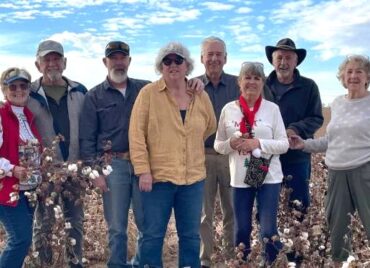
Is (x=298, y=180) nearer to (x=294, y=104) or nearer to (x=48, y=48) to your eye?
(x=294, y=104)

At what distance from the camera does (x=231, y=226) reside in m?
6.26

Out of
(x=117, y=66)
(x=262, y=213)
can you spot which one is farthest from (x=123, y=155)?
(x=262, y=213)

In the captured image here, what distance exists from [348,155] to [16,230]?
3255 mm

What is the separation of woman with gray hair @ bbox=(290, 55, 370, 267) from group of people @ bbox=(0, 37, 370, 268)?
10 mm

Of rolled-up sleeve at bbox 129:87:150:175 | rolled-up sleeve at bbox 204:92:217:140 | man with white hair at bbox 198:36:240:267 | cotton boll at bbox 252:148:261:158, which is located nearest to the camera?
rolled-up sleeve at bbox 129:87:150:175

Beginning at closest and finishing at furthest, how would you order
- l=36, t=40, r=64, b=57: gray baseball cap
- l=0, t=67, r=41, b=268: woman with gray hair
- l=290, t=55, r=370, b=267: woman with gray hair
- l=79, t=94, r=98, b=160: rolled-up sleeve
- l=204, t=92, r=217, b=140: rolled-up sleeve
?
l=0, t=67, r=41, b=268: woman with gray hair → l=290, t=55, r=370, b=267: woman with gray hair → l=204, t=92, r=217, b=140: rolled-up sleeve → l=79, t=94, r=98, b=160: rolled-up sleeve → l=36, t=40, r=64, b=57: gray baseball cap

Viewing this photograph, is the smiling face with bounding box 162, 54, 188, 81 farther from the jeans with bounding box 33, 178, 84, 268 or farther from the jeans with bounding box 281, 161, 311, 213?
the jeans with bounding box 281, 161, 311, 213

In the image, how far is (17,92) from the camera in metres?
4.95

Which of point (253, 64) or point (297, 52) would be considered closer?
point (253, 64)

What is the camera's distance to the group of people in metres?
4.88

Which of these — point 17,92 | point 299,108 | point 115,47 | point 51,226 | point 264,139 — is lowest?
point 51,226

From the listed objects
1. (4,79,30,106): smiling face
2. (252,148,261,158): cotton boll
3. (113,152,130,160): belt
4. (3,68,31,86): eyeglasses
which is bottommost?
(113,152,130,160): belt

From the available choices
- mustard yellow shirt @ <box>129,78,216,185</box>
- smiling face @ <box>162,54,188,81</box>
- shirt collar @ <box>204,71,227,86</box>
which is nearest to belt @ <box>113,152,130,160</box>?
mustard yellow shirt @ <box>129,78,216,185</box>

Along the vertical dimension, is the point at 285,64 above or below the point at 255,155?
above
